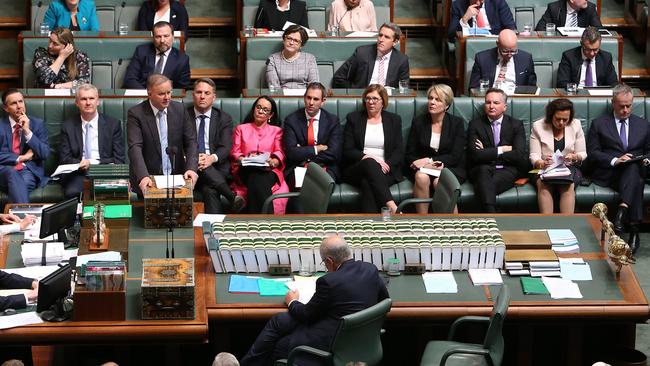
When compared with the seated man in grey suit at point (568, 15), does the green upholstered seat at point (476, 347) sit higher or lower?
lower

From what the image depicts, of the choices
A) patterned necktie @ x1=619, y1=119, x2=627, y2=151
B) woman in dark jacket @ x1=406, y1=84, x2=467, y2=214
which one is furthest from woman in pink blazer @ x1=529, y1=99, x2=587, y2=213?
woman in dark jacket @ x1=406, y1=84, x2=467, y2=214

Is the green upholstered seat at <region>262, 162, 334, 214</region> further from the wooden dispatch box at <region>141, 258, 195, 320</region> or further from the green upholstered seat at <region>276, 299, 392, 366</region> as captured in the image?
the green upholstered seat at <region>276, 299, 392, 366</region>

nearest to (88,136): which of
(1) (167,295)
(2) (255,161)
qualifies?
(2) (255,161)

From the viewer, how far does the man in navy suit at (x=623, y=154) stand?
33.9 feet

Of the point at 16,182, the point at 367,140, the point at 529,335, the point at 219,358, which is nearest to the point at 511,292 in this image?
the point at 529,335

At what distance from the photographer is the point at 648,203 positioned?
34.7 feet

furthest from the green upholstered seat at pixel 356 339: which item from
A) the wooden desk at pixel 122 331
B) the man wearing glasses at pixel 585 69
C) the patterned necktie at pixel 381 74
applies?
the man wearing glasses at pixel 585 69

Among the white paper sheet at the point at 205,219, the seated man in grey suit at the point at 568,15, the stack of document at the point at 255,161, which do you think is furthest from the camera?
the seated man in grey suit at the point at 568,15

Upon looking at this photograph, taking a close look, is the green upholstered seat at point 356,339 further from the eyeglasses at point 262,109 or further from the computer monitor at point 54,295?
the eyeglasses at point 262,109

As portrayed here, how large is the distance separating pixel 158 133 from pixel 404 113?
2.04 metres

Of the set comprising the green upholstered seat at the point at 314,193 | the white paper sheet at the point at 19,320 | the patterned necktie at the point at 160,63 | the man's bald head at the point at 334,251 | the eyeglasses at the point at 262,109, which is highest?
the patterned necktie at the point at 160,63

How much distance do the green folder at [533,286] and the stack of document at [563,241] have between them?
0.51 m

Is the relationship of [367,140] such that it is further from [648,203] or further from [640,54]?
[640,54]

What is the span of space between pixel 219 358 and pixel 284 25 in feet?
21.6
